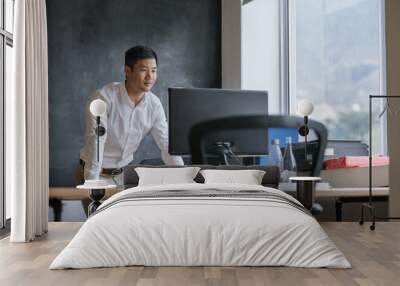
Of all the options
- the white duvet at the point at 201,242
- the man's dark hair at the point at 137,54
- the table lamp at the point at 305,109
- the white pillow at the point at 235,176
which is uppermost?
the man's dark hair at the point at 137,54

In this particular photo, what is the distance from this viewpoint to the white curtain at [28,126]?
5.37m

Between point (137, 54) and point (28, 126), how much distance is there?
6.43ft

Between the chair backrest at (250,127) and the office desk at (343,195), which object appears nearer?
the chair backrest at (250,127)

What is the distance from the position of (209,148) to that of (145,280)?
10.4 feet

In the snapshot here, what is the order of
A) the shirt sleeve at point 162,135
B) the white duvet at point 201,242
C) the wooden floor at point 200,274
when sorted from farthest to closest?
the shirt sleeve at point 162,135, the white duvet at point 201,242, the wooden floor at point 200,274

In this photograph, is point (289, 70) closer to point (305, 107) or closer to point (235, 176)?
point (305, 107)

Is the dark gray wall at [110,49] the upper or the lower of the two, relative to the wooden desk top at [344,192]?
upper

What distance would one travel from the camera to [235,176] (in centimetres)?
625

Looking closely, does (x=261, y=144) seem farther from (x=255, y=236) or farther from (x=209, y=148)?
(x=255, y=236)

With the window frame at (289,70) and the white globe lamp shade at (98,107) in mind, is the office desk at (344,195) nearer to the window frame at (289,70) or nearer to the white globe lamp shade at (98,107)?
the window frame at (289,70)

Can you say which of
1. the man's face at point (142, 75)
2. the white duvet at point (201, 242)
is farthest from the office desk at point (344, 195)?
the white duvet at point (201, 242)

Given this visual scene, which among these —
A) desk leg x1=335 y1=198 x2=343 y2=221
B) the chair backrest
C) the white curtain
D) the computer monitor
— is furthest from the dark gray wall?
desk leg x1=335 y1=198 x2=343 y2=221

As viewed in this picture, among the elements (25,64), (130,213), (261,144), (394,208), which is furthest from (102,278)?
(394,208)

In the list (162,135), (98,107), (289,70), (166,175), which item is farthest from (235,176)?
(98,107)
